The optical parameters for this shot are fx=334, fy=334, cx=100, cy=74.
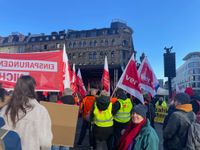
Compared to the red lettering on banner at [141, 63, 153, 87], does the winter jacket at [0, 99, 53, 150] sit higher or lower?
lower

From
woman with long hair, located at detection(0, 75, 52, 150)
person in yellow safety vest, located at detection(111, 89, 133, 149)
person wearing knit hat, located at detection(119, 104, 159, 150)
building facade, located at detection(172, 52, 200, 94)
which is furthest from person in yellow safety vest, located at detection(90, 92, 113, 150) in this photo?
building facade, located at detection(172, 52, 200, 94)

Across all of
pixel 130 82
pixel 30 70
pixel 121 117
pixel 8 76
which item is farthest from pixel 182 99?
pixel 130 82

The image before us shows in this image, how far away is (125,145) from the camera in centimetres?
407

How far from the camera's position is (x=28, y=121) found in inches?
133

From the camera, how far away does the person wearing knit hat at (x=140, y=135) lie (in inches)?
148

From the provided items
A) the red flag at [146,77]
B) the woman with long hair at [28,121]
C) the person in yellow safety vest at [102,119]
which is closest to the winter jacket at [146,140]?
the woman with long hair at [28,121]

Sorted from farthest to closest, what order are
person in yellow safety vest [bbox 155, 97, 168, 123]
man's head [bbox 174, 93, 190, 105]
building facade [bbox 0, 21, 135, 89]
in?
building facade [bbox 0, 21, 135, 89], person in yellow safety vest [bbox 155, 97, 168, 123], man's head [bbox 174, 93, 190, 105]

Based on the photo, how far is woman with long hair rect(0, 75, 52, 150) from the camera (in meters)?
3.37

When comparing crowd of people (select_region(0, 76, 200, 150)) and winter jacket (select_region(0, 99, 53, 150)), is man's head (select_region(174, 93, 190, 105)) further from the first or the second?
winter jacket (select_region(0, 99, 53, 150))

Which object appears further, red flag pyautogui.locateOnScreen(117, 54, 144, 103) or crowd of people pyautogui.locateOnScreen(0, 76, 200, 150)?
red flag pyautogui.locateOnScreen(117, 54, 144, 103)

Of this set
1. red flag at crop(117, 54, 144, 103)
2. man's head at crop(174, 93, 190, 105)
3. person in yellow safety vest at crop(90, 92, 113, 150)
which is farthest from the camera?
red flag at crop(117, 54, 144, 103)

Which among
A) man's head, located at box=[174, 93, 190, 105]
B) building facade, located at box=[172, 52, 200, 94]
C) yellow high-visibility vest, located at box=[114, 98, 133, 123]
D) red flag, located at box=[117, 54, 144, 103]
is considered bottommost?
yellow high-visibility vest, located at box=[114, 98, 133, 123]

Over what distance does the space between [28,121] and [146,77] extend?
7009mm

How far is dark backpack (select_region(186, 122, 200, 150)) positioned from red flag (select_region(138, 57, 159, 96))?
526 centimetres
